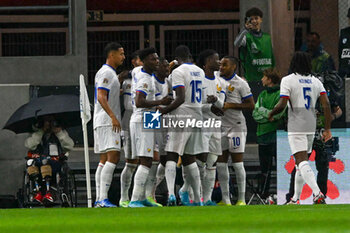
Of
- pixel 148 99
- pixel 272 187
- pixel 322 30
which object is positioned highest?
pixel 322 30

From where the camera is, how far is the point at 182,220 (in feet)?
31.2

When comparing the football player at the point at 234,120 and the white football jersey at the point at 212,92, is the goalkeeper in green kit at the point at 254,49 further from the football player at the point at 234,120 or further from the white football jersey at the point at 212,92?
the white football jersey at the point at 212,92

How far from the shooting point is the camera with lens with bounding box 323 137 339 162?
1462cm

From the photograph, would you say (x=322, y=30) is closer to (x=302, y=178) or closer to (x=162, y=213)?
(x=302, y=178)

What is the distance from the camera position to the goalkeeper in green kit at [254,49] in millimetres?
16484

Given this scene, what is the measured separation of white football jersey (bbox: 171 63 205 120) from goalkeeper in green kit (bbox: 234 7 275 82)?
291cm

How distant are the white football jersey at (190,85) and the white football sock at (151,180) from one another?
0.85 metres

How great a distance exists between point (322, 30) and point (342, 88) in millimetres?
2543

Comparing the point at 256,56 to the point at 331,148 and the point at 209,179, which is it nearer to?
the point at 331,148

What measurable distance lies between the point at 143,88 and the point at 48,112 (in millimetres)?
2277

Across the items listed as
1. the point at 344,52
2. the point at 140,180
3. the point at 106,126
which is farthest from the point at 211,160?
the point at 344,52

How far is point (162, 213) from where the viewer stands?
35.8 ft

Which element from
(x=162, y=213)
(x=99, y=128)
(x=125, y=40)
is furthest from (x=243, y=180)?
(x=125, y=40)

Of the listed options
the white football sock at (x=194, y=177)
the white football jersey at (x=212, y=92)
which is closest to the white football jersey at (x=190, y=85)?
the white football jersey at (x=212, y=92)
